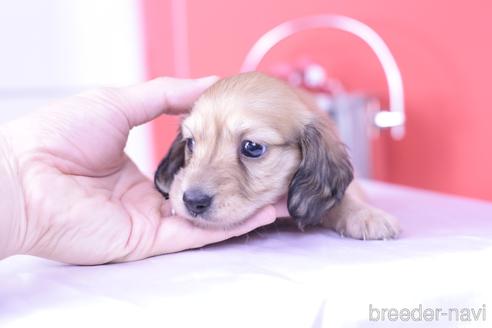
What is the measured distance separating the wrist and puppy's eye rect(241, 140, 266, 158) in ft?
1.95

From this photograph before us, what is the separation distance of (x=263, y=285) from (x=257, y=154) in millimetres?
558

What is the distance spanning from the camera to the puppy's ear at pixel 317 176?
1.54 metres

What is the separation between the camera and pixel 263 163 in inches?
63.9

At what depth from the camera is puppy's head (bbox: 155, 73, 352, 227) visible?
1.51 m

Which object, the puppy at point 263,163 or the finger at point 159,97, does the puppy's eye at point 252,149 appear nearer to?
the puppy at point 263,163

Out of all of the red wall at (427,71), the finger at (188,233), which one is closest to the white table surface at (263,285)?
the finger at (188,233)

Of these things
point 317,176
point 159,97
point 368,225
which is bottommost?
point 368,225

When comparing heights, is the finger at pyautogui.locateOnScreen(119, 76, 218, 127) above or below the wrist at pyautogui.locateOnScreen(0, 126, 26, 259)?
above

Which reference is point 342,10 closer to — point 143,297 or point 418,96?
point 418,96

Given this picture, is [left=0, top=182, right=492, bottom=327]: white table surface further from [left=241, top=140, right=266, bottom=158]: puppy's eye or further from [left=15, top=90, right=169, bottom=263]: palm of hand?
[left=241, top=140, right=266, bottom=158]: puppy's eye

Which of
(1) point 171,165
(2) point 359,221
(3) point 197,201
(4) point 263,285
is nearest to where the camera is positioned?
(4) point 263,285

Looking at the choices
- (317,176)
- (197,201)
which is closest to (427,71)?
(317,176)

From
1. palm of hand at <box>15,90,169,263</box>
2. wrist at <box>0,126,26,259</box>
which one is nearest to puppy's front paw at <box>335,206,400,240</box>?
palm of hand at <box>15,90,169,263</box>

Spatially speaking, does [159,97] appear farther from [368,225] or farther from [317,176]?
[368,225]
